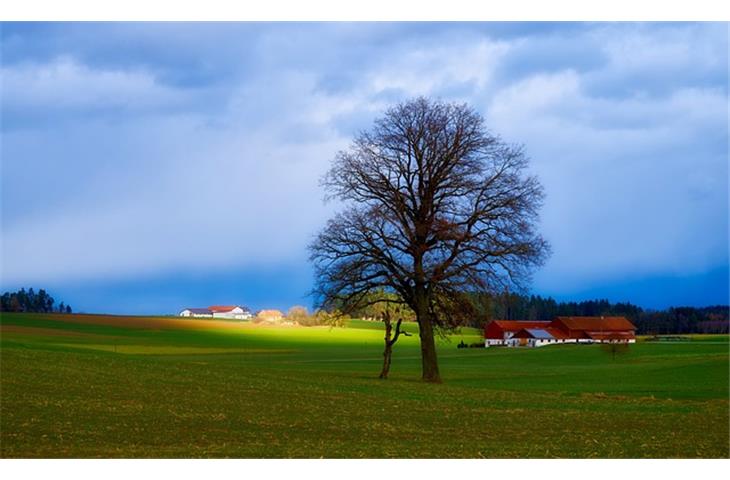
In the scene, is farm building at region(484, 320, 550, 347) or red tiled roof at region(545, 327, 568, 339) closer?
red tiled roof at region(545, 327, 568, 339)

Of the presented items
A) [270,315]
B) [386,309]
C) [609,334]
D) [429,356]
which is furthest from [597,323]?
[386,309]

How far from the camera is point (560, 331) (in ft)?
516

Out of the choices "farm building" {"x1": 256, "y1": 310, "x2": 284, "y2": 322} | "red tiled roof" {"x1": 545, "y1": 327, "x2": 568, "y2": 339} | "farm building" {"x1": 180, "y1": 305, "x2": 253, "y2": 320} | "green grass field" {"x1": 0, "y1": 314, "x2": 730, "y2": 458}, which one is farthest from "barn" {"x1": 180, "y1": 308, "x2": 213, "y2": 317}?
"green grass field" {"x1": 0, "y1": 314, "x2": 730, "y2": 458}

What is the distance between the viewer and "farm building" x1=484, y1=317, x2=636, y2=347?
153125 millimetres

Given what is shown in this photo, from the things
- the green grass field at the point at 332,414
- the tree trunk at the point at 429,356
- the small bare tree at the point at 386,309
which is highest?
the small bare tree at the point at 386,309

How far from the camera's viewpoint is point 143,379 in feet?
117

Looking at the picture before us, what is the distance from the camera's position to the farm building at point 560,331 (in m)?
153

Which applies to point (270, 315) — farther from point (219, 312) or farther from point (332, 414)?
point (332, 414)

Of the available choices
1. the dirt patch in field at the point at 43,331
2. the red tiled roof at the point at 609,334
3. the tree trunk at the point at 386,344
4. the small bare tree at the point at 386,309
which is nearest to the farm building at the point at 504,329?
the red tiled roof at the point at 609,334

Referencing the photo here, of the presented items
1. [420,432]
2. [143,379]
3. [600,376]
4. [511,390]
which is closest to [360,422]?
[420,432]

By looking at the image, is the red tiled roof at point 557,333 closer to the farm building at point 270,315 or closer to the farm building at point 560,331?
the farm building at point 560,331

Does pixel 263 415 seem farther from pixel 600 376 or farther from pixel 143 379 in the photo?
pixel 600 376

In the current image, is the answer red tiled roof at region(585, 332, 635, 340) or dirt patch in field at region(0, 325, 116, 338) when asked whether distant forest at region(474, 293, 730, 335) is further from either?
dirt patch in field at region(0, 325, 116, 338)

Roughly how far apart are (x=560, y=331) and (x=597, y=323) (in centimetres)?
642
